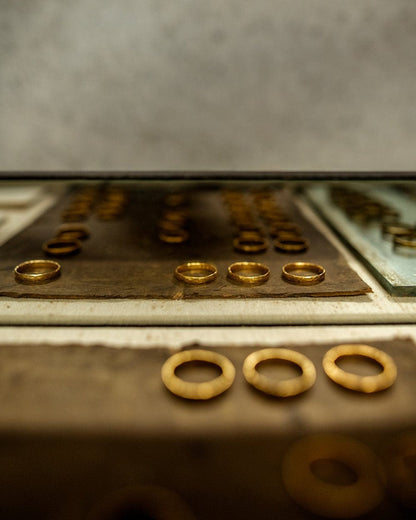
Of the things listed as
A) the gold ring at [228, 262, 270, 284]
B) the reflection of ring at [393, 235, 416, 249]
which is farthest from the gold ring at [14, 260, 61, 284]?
the reflection of ring at [393, 235, 416, 249]

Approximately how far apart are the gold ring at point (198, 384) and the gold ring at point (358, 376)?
0.21m

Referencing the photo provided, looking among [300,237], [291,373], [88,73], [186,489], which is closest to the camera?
[186,489]

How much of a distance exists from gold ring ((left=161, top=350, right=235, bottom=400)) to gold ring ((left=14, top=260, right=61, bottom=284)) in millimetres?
611

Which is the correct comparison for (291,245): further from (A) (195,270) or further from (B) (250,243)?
(A) (195,270)

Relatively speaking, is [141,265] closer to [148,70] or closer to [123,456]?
[148,70]

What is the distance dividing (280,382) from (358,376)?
0.17 metres

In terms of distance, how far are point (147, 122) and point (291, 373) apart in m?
0.87

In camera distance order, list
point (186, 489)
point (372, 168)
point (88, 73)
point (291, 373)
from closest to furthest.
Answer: point (186, 489), point (291, 373), point (88, 73), point (372, 168)

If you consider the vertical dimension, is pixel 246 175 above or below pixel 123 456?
above

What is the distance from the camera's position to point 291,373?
0.97 m

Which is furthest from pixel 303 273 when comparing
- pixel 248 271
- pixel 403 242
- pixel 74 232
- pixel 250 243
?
pixel 74 232

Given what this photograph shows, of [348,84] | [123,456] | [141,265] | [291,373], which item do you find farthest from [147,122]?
[123,456]

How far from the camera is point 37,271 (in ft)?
5.01

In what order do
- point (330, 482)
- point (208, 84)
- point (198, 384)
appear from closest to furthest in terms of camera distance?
1. point (330, 482)
2. point (198, 384)
3. point (208, 84)
